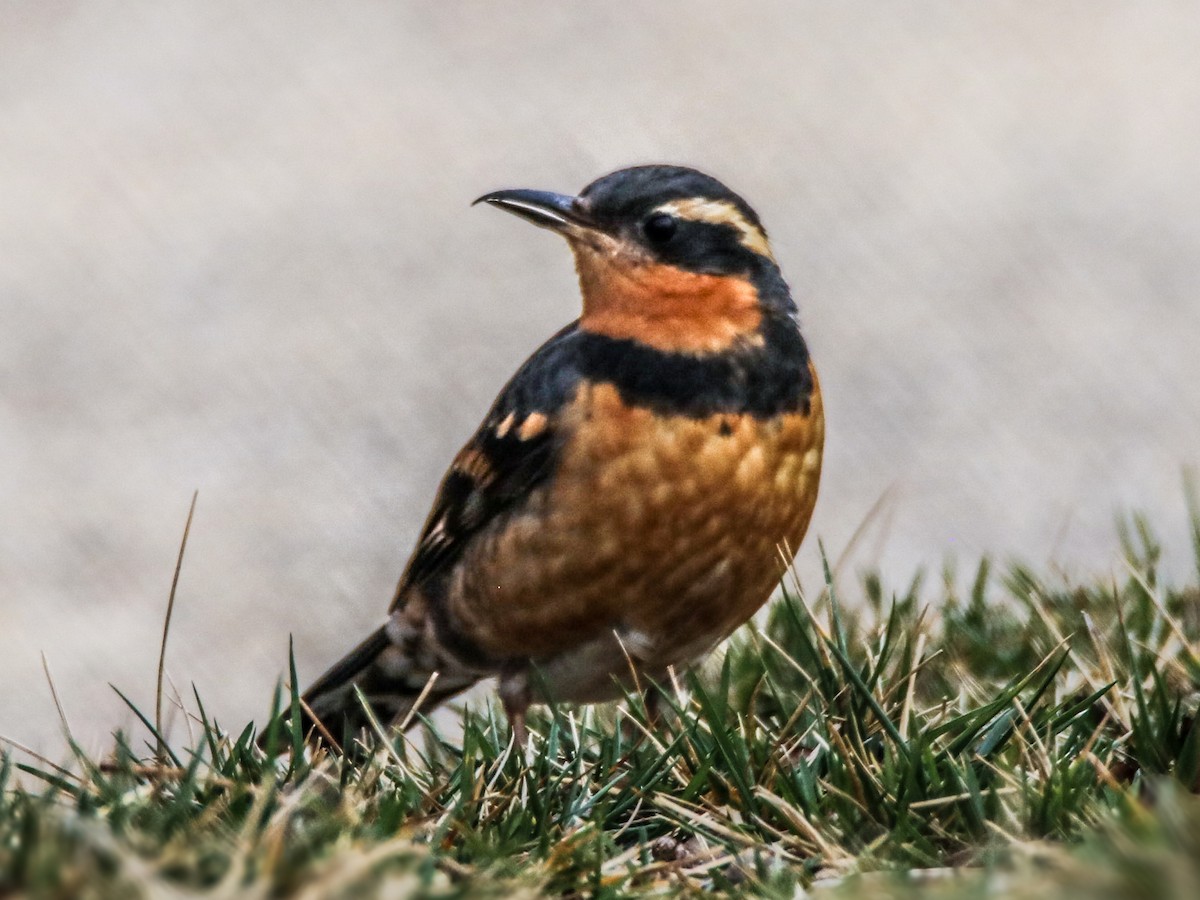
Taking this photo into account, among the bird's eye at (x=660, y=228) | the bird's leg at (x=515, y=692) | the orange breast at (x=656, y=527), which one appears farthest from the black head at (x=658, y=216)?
the bird's leg at (x=515, y=692)

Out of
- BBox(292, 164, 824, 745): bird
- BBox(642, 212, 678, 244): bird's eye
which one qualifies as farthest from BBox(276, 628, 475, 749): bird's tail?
BBox(642, 212, 678, 244): bird's eye

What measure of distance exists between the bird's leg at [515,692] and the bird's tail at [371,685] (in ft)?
1.35

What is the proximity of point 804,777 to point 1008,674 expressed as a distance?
5.31 ft

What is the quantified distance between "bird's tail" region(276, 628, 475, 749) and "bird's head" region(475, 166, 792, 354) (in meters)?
1.15

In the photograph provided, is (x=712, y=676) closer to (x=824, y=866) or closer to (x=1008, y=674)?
(x=1008, y=674)

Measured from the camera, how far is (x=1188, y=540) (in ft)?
20.8

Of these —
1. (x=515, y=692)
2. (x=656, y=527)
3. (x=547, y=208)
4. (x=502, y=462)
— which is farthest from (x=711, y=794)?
(x=547, y=208)

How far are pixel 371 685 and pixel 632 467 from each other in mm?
1298

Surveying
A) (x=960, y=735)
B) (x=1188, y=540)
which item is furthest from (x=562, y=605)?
(x=1188, y=540)

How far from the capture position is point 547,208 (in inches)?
185

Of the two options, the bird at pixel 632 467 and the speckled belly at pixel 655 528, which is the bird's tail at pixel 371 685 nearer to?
the bird at pixel 632 467

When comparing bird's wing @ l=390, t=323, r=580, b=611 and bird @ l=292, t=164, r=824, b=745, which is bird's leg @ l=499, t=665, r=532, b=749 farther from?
bird's wing @ l=390, t=323, r=580, b=611

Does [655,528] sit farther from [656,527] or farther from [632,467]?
[632,467]

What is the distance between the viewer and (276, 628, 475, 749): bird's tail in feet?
16.5
